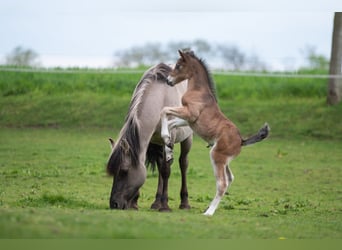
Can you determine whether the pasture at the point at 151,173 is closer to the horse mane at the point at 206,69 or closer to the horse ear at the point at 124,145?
the horse ear at the point at 124,145

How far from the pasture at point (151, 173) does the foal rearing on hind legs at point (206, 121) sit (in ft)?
2.10

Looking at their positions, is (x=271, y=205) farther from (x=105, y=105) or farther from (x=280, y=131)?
(x=105, y=105)

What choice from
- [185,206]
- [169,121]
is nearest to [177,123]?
[169,121]

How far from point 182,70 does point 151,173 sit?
530cm

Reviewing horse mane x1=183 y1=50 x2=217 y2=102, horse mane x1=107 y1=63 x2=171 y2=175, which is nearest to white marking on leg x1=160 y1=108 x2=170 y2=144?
horse mane x1=107 y1=63 x2=171 y2=175

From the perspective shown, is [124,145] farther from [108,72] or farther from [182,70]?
[108,72]

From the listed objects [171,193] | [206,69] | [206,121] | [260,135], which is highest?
[206,69]

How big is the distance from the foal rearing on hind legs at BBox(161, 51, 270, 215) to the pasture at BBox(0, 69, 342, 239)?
64cm

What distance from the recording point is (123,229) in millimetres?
7523

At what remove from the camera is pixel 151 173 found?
1489cm

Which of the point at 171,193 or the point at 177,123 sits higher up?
the point at 177,123

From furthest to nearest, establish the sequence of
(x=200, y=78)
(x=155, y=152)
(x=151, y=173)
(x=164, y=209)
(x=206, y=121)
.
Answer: (x=151, y=173)
(x=155, y=152)
(x=164, y=209)
(x=200, y=78)
(x=206, y=121)

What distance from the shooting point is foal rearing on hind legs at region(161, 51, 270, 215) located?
9.25 meters

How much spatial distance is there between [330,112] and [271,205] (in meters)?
8.80
